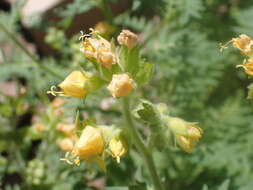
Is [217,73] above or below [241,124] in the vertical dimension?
above

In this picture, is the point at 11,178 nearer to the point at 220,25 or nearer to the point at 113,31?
the point at 113,31

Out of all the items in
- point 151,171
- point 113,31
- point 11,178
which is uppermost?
point 113,31

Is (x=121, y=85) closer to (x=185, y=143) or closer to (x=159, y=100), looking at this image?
(x=185, y=143)

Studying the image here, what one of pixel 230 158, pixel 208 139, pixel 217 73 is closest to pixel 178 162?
pixel 208 139

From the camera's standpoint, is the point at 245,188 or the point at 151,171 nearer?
the point at 151,171

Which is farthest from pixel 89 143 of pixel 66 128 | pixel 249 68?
pixel 66 128

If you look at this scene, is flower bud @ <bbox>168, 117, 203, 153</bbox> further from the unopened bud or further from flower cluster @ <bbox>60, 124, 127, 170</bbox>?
flower cluster @ <bbox>60, 124, 127, 170</bbox>

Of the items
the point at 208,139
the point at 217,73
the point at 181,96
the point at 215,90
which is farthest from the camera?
the point at 215,90
